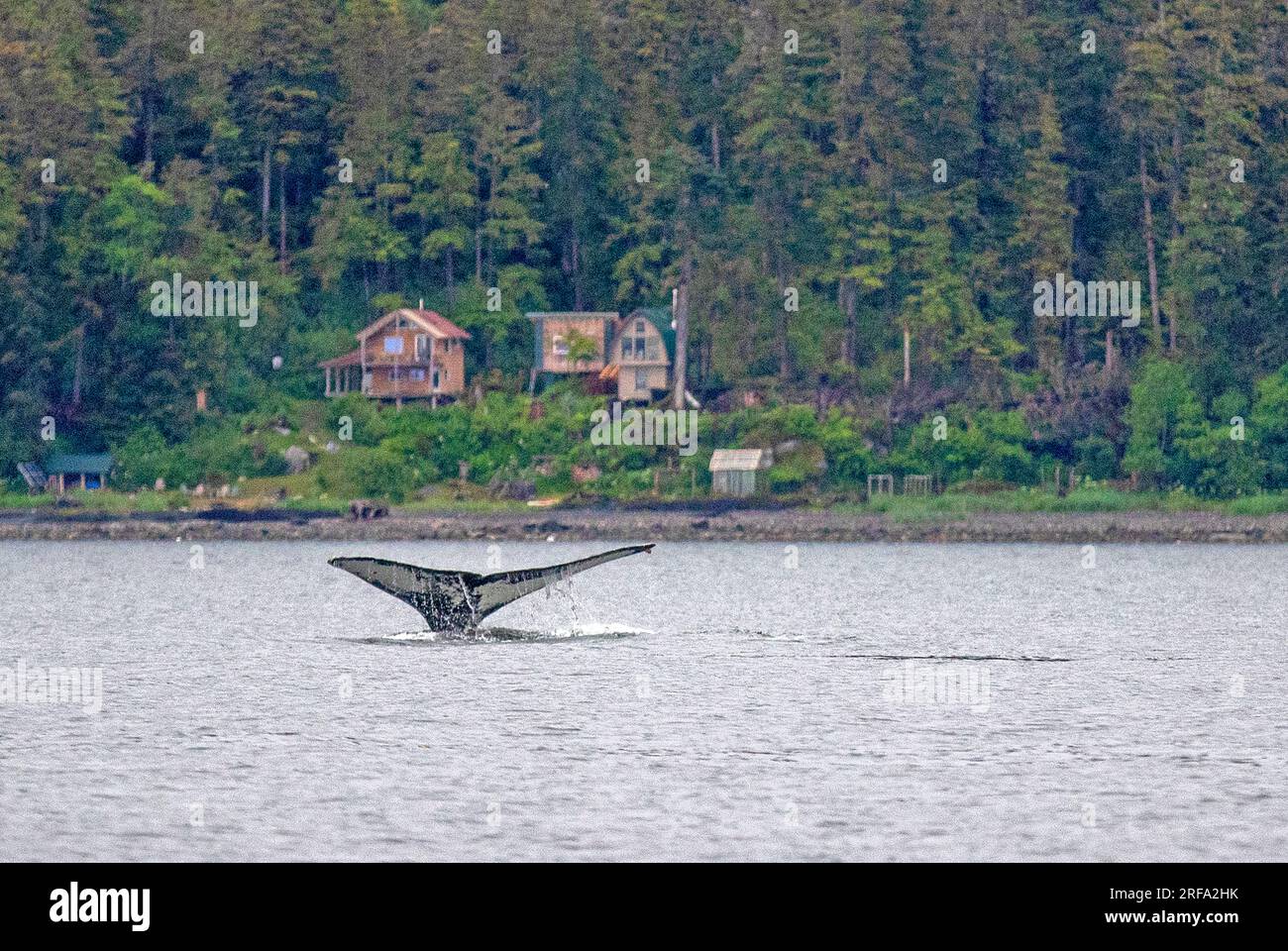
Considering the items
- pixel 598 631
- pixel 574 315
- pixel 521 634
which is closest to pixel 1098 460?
pixel 574 315

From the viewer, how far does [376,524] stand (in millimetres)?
113875

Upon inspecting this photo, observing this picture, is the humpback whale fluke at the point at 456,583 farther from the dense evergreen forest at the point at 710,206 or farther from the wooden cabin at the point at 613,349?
the wooden cabin at the point at 613,349

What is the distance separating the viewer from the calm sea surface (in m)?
32.6

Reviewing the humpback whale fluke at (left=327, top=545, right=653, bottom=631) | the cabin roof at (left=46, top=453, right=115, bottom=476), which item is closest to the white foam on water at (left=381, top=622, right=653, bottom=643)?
the humpback whale fluke at (left=327, top=545, right=653, bottom=631)

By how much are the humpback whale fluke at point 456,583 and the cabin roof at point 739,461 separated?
6175 centimetres

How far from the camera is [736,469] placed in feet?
389

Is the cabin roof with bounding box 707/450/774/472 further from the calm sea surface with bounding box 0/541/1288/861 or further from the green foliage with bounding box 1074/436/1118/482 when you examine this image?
the calm sea surface with bounding box 0/541/1288/861

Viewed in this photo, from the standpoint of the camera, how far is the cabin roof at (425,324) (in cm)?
12975

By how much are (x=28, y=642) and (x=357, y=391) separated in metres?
66.7

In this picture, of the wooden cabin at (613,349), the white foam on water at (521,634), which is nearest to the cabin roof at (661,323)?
the wooden cabin at (613,349)

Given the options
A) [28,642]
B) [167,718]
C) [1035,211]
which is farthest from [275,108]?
[167,718]

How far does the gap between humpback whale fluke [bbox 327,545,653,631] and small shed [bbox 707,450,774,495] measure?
61.8m
